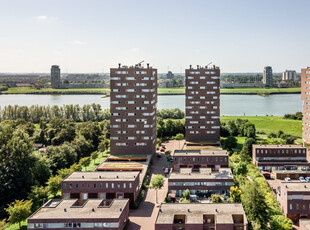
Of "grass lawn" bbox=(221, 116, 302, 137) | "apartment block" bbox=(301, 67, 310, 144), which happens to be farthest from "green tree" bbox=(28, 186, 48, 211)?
"grass lawn" bbox=(221, 116, 302, 137)

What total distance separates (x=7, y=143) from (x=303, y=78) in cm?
2740

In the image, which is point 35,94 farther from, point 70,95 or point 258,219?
point 258,219

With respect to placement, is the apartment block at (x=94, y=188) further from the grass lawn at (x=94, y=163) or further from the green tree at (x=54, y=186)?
the grass lawn at (x=94, y=163)

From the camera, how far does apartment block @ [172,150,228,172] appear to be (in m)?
24.2

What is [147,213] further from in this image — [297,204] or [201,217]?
[297,204]

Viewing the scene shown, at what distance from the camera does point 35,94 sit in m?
110

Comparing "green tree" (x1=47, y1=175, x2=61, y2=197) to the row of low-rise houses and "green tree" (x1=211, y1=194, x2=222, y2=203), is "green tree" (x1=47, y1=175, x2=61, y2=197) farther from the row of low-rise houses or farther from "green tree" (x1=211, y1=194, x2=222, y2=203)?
"green tree" (x1=211, y1=194, x2=222, y2=203)

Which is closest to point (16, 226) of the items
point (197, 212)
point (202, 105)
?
point (197, 212)

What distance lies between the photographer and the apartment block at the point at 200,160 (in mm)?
24156

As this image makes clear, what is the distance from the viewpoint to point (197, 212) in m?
14.4

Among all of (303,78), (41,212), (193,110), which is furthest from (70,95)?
(41,212)

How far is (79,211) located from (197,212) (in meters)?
5.58

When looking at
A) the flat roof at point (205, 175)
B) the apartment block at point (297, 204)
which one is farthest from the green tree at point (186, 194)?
the apartment block at point (297, 204)

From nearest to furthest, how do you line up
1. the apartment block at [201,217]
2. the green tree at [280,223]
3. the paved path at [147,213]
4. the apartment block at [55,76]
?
the apartment block at [201,217], the green tree at [280,223], the paved path at [147,213], the apartment block at [55,76]
